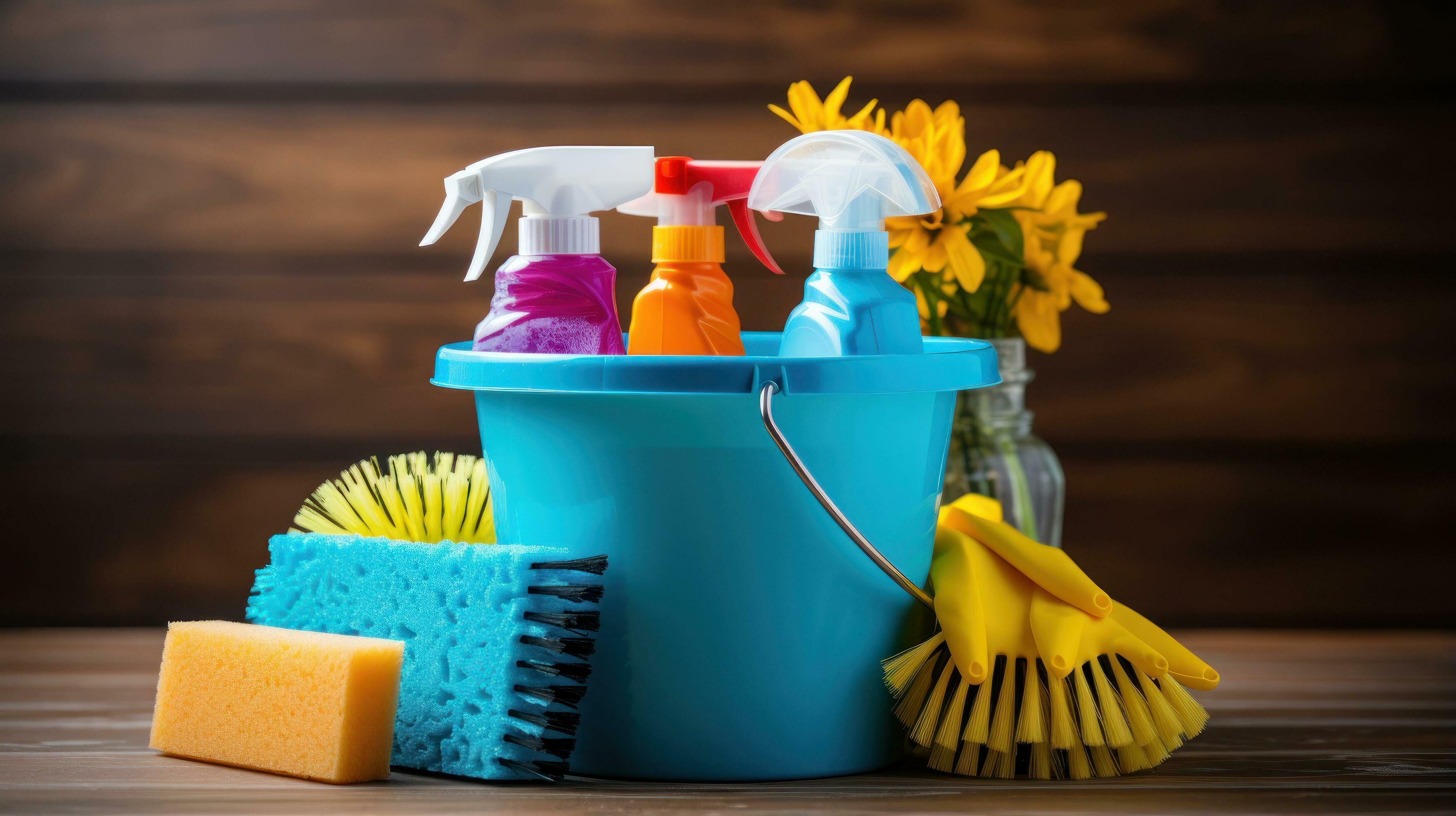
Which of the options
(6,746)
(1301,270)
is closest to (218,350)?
(6,746)

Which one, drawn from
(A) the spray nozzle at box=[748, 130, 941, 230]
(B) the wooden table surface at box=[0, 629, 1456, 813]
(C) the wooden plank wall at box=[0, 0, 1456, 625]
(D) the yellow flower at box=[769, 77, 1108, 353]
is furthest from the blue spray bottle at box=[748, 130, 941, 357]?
(C) the wooden plank wall at box=[0, 0, 1456, 625]

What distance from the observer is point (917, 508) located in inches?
23.8

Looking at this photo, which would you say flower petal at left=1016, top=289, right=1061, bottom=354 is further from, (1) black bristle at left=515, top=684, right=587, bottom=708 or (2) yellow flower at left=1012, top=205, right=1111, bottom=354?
(1) black bristle at left=515, top=684, right=587, bottom=708

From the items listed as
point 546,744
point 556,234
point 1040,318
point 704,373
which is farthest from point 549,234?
point 1040,318

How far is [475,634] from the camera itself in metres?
0.56

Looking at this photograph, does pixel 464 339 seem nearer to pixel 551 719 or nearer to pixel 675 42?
pixel 675 42

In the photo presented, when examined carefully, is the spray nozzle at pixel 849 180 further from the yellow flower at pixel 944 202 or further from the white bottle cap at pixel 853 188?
the yellow flower at pixel 944 202

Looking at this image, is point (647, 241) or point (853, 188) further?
point (647, 241)

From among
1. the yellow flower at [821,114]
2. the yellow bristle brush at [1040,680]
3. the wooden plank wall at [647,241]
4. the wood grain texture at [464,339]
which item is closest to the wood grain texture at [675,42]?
the wooden plank wall at [647,241]

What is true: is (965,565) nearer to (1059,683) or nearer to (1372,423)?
(1059,683)

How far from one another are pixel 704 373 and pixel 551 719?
166 millimetres

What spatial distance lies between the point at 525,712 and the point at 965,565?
0.73ft

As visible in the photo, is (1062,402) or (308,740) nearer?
(308,740)

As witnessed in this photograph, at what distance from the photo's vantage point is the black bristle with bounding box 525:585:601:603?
1.79 feet
